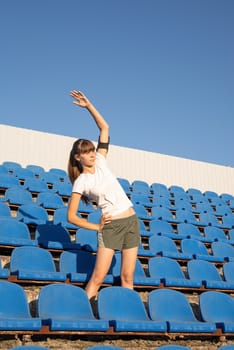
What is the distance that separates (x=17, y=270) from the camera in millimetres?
2594

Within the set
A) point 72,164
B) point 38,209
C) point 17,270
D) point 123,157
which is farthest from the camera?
point 123,157

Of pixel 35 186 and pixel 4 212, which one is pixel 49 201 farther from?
pixel 4 212

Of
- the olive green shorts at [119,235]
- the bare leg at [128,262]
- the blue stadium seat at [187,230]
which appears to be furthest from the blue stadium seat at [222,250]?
the olive green shorts at [119,235]

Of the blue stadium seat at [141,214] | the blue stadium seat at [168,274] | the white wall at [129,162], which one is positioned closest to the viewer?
the blue stadium seat at [168,274]

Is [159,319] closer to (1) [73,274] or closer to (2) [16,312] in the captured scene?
(1) [73,274]

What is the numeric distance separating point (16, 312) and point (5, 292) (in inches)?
4.8

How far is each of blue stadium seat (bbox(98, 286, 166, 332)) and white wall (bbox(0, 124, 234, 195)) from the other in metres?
5.67

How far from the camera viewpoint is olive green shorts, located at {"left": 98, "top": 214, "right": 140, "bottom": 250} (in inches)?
85.7

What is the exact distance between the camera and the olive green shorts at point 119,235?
218 centimetres

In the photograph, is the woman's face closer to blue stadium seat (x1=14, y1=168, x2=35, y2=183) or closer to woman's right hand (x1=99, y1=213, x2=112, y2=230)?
woman's right hand (x1=99, y1=213, x2=112, y2=230)

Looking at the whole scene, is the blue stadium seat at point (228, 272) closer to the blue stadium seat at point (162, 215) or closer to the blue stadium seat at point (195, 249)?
the blue stadium seat at point (195, 249)

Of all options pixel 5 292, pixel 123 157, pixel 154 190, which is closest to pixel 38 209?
pixel 5 292

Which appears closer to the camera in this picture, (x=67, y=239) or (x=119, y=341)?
(x=119, y=341)

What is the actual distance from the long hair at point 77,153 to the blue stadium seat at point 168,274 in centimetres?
119
